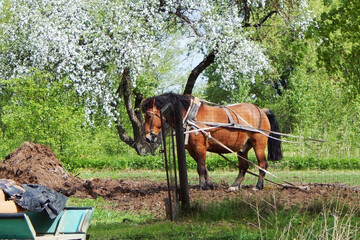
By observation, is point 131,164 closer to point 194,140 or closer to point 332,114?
point 332,114

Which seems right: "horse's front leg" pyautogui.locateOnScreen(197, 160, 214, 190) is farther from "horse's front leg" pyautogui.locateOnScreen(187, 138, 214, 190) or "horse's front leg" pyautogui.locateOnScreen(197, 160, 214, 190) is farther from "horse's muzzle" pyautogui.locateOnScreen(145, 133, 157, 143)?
"horse's muzzle" pyautogui.locateOnScreen(145, 133, 157, 143)

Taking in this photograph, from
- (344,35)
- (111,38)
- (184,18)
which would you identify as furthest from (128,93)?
(344,35)

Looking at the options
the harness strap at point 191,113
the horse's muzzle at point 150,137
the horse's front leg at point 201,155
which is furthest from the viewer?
the horse's front leg at point 201,155

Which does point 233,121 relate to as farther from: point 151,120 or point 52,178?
point 52,178

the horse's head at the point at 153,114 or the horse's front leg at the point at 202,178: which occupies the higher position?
the horse's head at the point at 153,114

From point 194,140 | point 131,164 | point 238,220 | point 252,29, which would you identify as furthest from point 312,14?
point 238,220

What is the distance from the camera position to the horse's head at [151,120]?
553 inches

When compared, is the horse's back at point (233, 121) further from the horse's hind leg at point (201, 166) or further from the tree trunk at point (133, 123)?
the tree trunk at point (133, 123)

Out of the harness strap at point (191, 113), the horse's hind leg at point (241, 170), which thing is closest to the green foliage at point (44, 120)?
the horse's hind leg at point (241, 170)

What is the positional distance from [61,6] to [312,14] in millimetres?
A: 10607

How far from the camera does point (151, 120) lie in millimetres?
14078

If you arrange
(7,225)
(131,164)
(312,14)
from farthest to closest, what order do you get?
(312,14) → (131,164) → (7,225)

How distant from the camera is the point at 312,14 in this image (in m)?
29.3

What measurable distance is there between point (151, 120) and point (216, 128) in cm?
178
